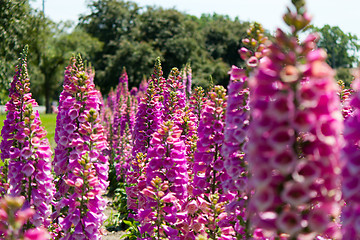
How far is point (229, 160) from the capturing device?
8.91 feet

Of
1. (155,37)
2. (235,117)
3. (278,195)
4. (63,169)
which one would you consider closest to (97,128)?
(63,169)

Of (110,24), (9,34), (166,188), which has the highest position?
(110,24)

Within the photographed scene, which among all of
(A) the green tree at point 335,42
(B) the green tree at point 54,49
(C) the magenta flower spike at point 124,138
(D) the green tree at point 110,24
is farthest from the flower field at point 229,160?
(A) the green tree at point 335,42

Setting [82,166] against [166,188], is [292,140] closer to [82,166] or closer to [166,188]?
[166,188]

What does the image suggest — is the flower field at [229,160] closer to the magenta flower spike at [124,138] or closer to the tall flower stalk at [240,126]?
the tall flower stalk at [240,126]

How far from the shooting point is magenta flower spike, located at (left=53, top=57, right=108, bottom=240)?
3367mm

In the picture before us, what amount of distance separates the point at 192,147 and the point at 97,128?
1137mm

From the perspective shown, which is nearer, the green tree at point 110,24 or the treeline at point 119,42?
the treeline at point 119,42

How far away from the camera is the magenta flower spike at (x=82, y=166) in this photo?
337 centimetres

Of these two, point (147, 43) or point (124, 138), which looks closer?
point (124, 138)

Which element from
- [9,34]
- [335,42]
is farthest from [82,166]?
[335,42]

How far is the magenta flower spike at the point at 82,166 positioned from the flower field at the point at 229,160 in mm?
13

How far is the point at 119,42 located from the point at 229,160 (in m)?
37.0

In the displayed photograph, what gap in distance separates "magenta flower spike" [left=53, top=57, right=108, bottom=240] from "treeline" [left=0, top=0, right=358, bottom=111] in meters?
21.1
